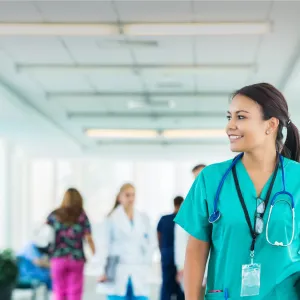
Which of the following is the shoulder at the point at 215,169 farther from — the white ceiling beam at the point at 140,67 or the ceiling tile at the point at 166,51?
the white ceiling beam at the point at 140,67

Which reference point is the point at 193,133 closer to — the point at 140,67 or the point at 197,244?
the point at 140,67

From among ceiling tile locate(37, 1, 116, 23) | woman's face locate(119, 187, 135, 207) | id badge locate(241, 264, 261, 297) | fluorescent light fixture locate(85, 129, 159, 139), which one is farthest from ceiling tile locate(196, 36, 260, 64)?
fluorescent light fixture locate(85, 129, 159, 139)

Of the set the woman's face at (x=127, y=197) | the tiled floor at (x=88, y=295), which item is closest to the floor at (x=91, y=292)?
the tiled floor at (x=88, y=295)

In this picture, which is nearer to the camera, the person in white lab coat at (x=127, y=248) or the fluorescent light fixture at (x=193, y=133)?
the person in white lab coat at (x=127, y=248)

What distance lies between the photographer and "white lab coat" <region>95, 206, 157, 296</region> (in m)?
6.37

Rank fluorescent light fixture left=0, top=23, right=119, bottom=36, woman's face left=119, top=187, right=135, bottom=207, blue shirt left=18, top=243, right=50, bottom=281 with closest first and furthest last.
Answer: fluorescent light fixture left=0, top=23, right=119, bottom=36, woman's face left=119, top=187, right=135, bottom=207, blue shirt left=18, top=243, right=50, bottom=281

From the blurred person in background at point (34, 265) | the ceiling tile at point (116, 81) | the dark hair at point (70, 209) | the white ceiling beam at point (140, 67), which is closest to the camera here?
the dark hair at point (70, 209)

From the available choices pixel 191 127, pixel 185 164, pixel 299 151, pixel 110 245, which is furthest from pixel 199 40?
pixel 185 164

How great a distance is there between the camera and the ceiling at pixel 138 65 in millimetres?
5961

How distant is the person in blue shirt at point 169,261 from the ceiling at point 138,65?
5.72ft

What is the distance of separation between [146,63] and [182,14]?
6.92ft

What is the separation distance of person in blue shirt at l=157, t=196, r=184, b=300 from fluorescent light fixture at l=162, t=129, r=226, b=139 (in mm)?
8014

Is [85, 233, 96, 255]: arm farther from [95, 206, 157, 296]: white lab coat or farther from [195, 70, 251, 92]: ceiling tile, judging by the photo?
[195, 70, 251, 92]: ceiling tile

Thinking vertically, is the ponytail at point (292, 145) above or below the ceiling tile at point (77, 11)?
below
